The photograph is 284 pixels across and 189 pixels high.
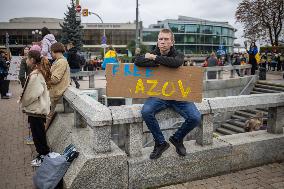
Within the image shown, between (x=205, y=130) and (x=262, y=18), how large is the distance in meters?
38.6

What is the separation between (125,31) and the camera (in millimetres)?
100938

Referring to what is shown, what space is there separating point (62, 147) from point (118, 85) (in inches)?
60.8

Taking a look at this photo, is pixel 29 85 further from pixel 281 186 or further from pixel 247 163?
pixel 281 186

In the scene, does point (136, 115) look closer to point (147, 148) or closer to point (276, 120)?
point (147, 148)

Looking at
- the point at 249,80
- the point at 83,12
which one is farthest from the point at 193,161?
the point at 83,12

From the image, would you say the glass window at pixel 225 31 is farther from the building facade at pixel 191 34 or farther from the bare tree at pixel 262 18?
the bare tree at pixel 262 18

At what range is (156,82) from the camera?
420cm

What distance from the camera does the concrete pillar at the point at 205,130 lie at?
445cm

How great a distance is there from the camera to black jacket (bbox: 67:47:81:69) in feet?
33.0

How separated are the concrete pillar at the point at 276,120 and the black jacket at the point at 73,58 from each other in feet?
22.4

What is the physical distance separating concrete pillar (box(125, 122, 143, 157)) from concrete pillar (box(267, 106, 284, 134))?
260 centimetres

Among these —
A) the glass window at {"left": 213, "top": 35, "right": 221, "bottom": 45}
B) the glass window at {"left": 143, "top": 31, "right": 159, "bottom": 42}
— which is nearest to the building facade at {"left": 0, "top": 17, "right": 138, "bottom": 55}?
the glass window at {"left": 143, "top": 31, "right": 159, "bottom": 42}

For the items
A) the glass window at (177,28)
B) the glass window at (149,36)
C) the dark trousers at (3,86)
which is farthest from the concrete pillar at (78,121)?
the glass window at (177,28)

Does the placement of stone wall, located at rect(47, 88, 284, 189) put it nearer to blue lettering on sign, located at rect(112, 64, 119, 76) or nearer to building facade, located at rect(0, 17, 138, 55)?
blue lettering on sign, located at rect(112, 64, 119, 76)
